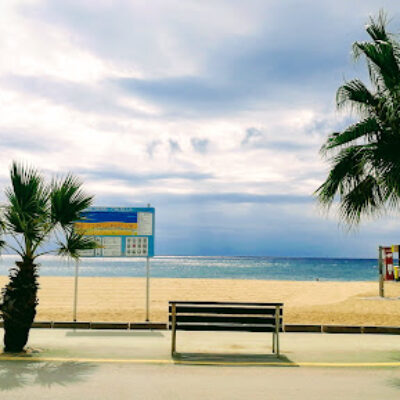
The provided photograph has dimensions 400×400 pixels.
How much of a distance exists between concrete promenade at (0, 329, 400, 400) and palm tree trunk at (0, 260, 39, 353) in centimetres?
32

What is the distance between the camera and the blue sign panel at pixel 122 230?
12625 millimetres

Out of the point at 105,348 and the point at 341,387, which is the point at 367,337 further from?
the point at 105,348

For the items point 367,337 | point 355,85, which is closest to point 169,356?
point 367,337

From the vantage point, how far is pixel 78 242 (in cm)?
875

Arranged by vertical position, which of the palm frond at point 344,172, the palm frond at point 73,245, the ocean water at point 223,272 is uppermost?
the palm frond at point 344,172

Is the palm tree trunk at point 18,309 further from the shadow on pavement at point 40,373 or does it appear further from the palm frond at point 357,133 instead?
the palm frond at point 357,133

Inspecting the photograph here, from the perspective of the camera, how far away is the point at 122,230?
1272 centimetres

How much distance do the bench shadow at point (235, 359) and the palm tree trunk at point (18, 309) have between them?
2.34m

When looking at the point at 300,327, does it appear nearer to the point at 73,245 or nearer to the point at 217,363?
the point at 217,363

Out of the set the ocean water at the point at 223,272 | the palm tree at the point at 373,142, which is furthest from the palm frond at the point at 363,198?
the ocean water at the point at 223,272

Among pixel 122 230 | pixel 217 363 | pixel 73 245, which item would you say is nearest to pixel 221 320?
pixel 217 363

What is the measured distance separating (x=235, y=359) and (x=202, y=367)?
0.77 meters

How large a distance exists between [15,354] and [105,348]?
4.54 feet

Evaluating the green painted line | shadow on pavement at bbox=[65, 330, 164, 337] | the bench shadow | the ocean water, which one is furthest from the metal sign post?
the ocean water
